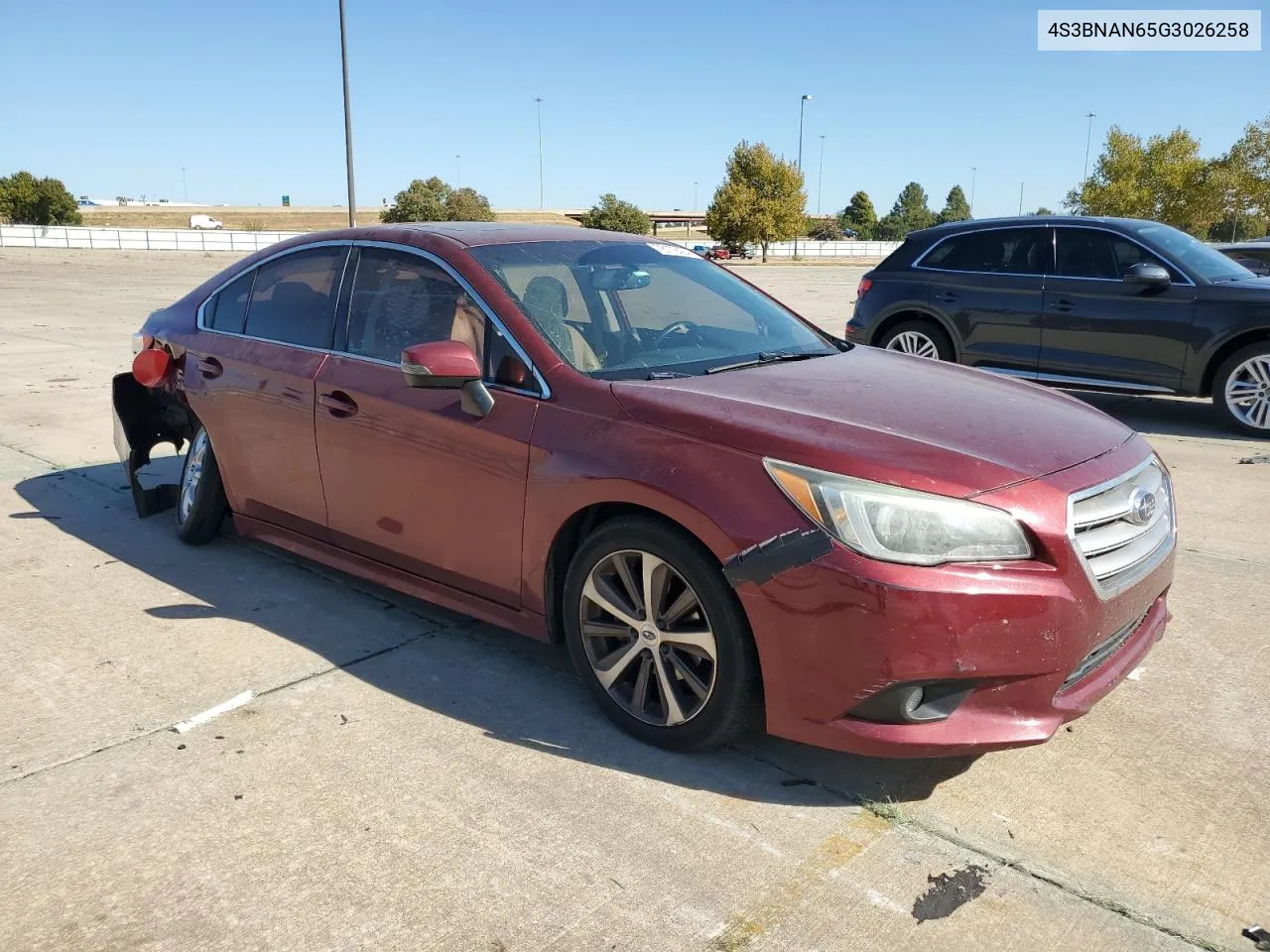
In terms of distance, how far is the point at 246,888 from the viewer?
2641mm

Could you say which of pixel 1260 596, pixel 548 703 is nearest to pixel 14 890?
pixel 548 703

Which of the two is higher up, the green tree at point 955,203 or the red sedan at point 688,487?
the green tree at point 955,203

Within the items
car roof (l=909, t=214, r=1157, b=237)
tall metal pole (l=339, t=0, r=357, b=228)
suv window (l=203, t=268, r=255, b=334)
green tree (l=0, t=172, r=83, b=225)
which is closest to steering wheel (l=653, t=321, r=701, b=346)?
suv window (l=203, t=268, r=255, b=334)

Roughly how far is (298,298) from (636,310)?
1.67 m

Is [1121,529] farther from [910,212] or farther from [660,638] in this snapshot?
[910,212]

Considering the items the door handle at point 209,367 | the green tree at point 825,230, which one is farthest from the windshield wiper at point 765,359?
the green tree at point 825,230

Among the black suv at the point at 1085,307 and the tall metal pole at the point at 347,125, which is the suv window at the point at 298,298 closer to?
the black suv at the point at 1085,307

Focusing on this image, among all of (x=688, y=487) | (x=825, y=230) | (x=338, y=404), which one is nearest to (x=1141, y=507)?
(x=688, y=487)

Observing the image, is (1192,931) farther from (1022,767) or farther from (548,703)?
(548,703)

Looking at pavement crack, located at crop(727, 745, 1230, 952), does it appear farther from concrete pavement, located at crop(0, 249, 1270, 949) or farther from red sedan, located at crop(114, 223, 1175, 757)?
red sedan, located at crop(114, 223, 1175, 757)

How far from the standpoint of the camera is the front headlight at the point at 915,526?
2.76 meters

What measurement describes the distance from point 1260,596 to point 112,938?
4.65 m

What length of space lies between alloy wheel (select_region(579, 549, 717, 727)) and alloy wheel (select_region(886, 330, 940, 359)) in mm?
7008

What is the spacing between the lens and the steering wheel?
3.96 metres
